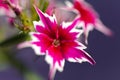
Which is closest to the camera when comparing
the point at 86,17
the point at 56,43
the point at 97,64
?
the point at 56,43

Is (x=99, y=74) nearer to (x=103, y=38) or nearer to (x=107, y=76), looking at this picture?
(x=107, y=76)

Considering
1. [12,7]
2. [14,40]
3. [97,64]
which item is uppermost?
[12,7]

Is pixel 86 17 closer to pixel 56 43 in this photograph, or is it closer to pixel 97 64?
pixel 56 43

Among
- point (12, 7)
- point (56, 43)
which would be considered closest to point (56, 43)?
point (56, 43)

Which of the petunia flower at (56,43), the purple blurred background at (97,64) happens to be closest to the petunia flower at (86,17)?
the petunia flower at (56,43)

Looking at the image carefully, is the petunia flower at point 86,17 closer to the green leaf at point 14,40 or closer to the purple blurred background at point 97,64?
the green leaf at point 14,40

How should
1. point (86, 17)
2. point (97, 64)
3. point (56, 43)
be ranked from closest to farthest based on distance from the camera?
point (56, 43), point (86, 17), point (97, 64)

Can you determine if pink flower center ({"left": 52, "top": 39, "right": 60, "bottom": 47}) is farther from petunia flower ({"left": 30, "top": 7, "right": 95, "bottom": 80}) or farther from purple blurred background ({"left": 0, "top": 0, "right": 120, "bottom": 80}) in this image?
purple blurred background ({"left": 0, "top": 0, "right": 120, "bottom": 80})

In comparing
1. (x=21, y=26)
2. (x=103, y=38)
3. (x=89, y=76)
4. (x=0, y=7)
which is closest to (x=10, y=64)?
(x=0, y=7)

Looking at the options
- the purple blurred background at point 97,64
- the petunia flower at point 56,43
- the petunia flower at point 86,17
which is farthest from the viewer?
the purple blurred background at point 97,64
